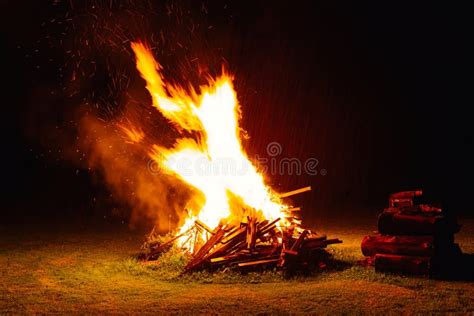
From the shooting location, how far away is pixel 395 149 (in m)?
31.8

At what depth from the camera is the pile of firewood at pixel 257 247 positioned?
10.1 m

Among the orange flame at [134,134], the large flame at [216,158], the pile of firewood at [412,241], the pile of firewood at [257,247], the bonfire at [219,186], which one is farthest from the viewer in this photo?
the orange flame at [134,134]

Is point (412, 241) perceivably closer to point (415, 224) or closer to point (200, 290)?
point (415, 224)

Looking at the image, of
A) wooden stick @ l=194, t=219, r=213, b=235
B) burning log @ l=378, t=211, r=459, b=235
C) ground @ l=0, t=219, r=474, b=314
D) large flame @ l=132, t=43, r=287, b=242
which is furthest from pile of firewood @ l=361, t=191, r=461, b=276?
wooden stick @ l=194, t=219, r=213, b=235

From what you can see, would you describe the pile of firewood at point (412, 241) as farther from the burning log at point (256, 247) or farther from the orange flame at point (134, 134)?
the orange flame at point (134, 134)

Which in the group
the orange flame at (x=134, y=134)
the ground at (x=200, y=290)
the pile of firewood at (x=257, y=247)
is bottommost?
the ground at (x=200, y=290)

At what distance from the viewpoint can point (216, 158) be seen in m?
12.3

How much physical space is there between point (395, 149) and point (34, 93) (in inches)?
912

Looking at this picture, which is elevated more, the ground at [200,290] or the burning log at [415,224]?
the burning log at [415,224]

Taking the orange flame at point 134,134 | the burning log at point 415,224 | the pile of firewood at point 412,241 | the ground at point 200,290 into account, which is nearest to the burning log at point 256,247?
the ground at point 200,290

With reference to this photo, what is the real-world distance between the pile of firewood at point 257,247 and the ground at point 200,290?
406 mm

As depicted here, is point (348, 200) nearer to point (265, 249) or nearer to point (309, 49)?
point (309, 49)

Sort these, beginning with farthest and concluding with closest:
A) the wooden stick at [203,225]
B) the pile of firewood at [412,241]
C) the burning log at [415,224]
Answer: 1. the wooden stick at [203,225]
2. the burning log at [415,224]
3. the pile of firewood at [412,241]

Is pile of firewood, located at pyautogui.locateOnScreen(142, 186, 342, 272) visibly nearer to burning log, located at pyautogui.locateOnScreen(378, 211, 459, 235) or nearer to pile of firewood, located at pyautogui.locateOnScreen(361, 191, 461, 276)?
pile of firewood, located at pyautogui.locateOnScreen(361, 191, 461, 276)
